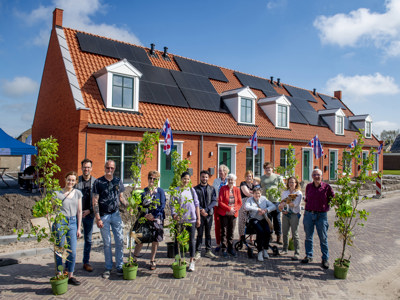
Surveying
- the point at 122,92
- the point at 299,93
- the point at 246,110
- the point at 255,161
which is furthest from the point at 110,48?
the point at 299,93

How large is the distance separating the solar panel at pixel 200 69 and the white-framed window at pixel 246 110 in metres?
2.83

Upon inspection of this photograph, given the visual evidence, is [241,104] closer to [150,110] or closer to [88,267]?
[150,110]

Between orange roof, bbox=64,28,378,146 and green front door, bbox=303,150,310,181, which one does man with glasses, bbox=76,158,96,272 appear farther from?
green front door, bbox=303,150,310,181

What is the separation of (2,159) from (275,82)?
3215 centimetres

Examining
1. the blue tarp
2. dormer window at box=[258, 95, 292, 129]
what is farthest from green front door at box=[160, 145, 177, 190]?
dormer window at box=[258, 95, 292, 129]

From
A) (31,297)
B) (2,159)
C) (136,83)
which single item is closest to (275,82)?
(136,83)

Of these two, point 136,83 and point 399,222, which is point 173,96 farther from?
point 399,222

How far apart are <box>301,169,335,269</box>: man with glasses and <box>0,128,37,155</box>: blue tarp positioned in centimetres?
960

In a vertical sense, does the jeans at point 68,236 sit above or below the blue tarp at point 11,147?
below

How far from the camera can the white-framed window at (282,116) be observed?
1823 cm

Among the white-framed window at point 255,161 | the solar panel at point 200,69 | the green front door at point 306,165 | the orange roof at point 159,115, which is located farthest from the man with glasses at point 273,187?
the green front door at point 306,165

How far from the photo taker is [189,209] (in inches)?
225

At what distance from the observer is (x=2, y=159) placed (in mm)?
33875

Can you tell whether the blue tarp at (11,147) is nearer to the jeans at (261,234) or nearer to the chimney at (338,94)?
the jeans at (261,234)
